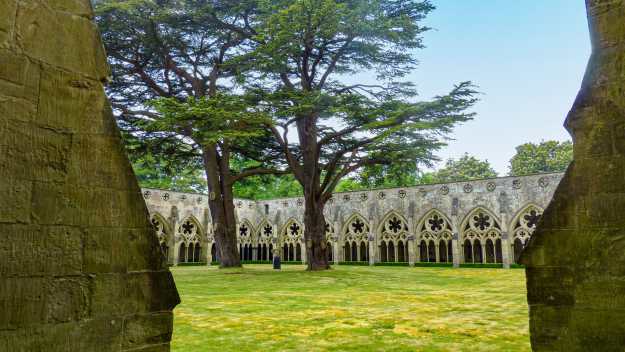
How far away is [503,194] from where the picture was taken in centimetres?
2220

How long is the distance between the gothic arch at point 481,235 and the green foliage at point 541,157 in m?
16.9

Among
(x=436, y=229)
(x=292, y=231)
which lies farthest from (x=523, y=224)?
(x=292, y=231)

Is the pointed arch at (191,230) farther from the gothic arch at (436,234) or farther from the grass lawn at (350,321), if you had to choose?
the grass lawn at (350,321)

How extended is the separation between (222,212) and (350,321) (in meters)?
14.0

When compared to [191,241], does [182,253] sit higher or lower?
lower

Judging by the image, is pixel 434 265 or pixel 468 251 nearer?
pixel 434 265

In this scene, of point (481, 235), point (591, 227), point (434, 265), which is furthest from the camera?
point (434, 265)

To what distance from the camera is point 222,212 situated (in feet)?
62.8

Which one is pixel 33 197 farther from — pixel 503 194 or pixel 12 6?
pixel 503 194

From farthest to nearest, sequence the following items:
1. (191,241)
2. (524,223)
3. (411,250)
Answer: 1. (191,241)
2. (411,250)
3. (524,223)

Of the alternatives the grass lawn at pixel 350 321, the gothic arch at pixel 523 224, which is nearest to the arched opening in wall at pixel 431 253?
the gothic arch at pixel 523 224

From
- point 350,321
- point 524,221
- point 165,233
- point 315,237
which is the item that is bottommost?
point 350,321

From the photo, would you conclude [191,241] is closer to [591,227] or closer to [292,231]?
[292,231]

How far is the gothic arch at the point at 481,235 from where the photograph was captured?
2261 cm
